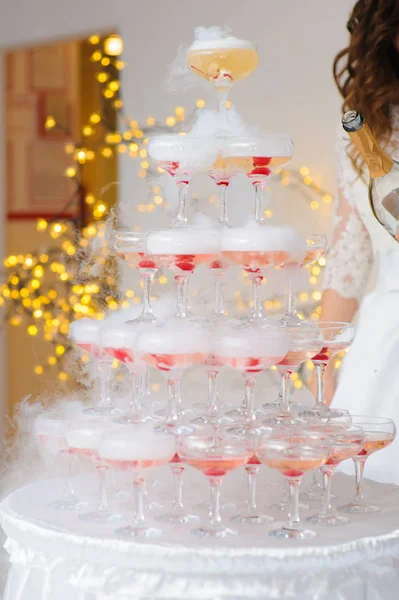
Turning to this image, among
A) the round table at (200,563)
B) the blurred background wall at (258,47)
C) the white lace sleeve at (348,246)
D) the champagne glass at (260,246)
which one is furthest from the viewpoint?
the blurred background wall at (258,47)

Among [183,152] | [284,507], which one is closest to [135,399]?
[284,507]

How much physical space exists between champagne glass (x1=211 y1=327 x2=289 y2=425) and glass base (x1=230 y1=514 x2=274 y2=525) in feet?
0.65

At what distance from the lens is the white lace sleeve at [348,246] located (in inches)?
84.0

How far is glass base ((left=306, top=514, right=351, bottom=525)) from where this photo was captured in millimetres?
1329

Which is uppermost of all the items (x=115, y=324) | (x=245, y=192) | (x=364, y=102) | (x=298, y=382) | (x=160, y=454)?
(x=364, y=102)

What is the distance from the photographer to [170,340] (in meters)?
1.27

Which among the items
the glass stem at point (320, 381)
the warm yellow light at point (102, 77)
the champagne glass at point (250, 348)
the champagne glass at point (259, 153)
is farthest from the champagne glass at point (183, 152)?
the warm yellow light at point (102, 77)

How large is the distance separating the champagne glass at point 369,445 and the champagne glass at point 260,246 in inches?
10.6

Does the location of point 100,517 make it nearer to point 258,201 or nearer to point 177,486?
point 177,486

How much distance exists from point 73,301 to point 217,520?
2.72m

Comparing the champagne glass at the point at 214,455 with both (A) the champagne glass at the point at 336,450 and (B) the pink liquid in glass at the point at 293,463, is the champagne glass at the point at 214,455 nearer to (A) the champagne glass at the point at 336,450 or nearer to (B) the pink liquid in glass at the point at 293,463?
(B) the pink liquid in glass at the point at 293,463

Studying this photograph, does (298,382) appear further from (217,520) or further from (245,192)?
(217,520)

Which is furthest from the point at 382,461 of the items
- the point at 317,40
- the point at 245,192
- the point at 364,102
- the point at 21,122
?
the point at 21,122

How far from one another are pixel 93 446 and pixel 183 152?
42 cm
